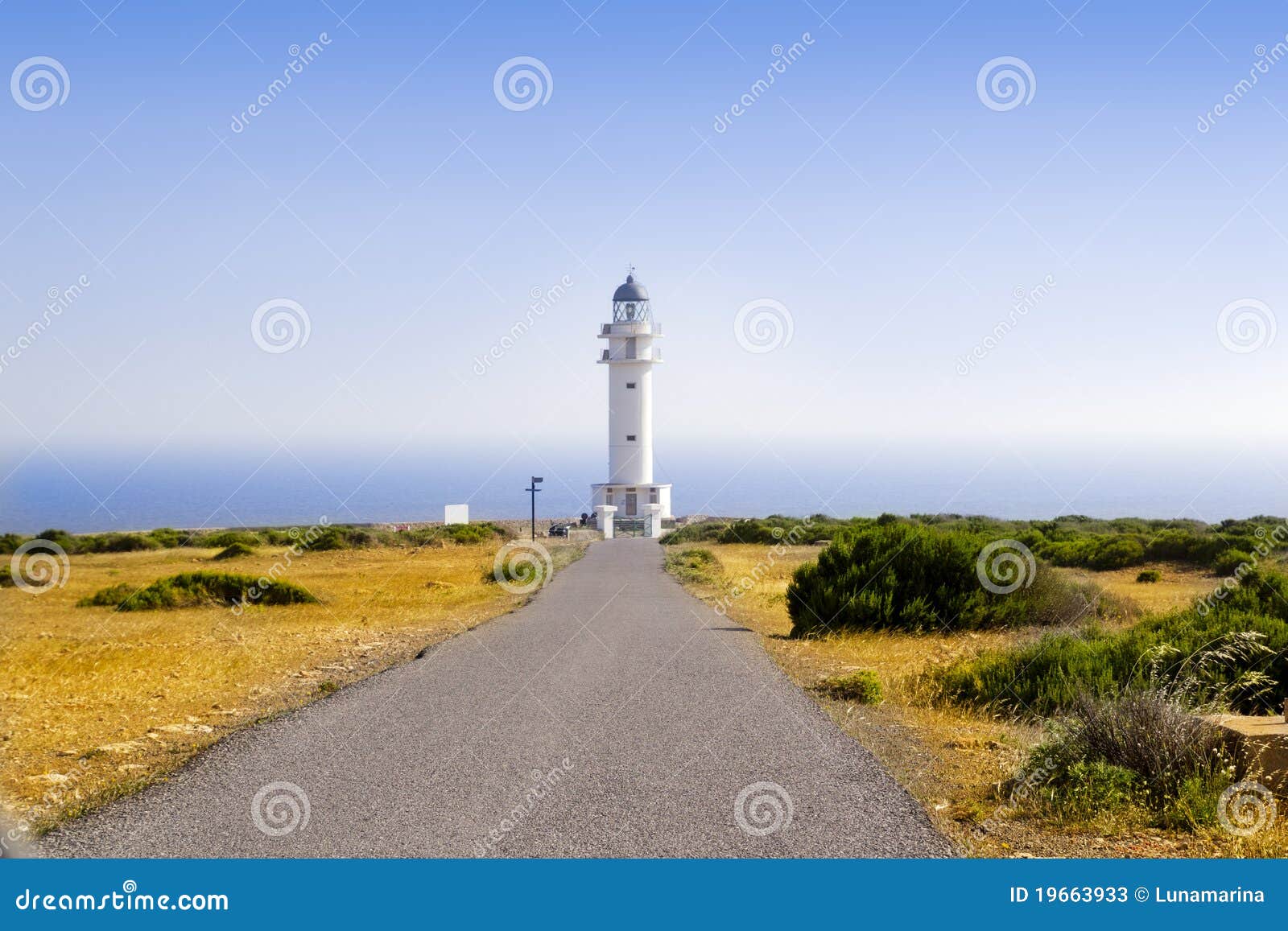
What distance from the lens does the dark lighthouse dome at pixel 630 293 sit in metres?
48.8

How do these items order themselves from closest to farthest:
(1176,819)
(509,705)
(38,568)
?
(1176,819), (509,705), (38,568)

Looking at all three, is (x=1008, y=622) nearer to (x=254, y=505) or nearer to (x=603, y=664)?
(x=603, y=664)

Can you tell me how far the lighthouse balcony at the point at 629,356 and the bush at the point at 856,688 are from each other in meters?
36.7

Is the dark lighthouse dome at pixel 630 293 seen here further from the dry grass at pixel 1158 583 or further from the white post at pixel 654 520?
the dry grass at pixel 1158 583

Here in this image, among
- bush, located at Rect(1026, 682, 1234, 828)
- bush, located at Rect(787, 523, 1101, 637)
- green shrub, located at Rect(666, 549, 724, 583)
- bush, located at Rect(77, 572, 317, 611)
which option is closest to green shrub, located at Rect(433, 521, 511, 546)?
green shrub, located at Rect(666, 549, 724, 583)

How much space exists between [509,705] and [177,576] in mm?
15443

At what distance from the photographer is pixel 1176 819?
6270 millimetres

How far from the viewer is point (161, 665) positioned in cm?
1345

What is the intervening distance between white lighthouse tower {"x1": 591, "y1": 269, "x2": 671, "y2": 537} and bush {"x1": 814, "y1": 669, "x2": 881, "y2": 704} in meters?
35.3

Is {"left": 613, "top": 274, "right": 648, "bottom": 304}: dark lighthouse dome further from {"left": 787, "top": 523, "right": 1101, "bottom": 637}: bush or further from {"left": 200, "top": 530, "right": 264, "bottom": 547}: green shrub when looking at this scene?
{"left": 787, "top": 523, "right": 1101, "bottom": 637}: bush

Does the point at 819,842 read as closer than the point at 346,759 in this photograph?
Yes

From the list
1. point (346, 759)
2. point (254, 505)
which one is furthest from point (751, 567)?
point (254, 505)

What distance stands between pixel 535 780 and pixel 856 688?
4630 mm

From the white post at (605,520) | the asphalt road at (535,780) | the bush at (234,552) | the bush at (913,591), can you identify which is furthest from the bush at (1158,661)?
the white post at (605,520)
